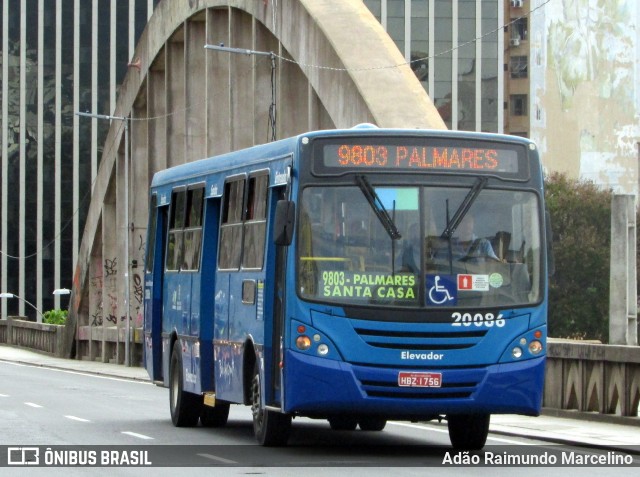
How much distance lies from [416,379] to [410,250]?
1160mm

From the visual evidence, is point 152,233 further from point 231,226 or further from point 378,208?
point 378,208

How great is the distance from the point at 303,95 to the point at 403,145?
1022 inches

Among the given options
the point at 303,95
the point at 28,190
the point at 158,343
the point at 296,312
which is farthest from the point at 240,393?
the point at 28,190

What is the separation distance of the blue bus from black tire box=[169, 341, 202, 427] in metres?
3.75

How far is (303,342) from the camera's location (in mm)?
13703

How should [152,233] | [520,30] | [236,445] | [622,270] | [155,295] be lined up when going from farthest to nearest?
[520,30], [152,233], [155,295], [622,270], [236,445]

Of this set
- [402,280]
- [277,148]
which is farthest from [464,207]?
[277,148]

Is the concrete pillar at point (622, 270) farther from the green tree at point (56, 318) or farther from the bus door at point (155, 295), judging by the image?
the green tree at point (56, 318)

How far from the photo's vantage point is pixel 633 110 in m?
119

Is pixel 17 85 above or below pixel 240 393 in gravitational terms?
above

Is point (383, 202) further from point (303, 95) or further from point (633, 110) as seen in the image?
point (633, 110)

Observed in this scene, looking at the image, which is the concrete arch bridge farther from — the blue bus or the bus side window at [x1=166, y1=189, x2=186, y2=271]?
the blue bus

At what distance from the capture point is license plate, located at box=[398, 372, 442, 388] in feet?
44.7

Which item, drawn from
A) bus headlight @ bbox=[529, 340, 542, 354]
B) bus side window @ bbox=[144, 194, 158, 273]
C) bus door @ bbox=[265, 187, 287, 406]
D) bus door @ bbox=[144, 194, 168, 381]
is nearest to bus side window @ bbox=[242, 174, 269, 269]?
bus door @ bbox=[265, 187, 287, 406]
